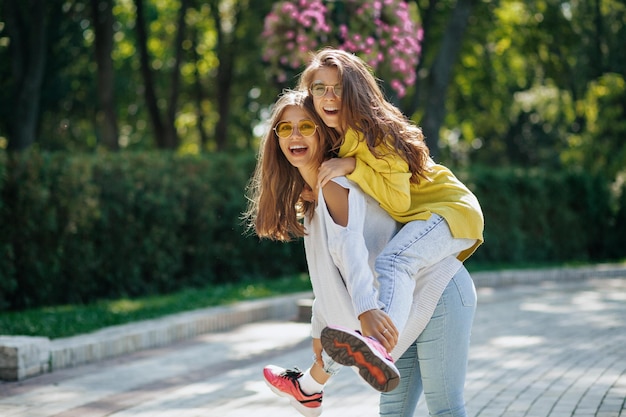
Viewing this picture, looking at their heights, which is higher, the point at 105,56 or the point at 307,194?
the point at 105,56

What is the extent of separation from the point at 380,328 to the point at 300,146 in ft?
2.83

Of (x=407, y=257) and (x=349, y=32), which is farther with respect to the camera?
(x=349, y=32)

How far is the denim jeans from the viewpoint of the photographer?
3500 mm

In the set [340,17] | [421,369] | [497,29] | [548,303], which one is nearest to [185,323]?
[340,17]

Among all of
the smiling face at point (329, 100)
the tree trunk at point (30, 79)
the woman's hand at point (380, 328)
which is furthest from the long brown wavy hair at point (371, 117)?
the tree trunk at point (30, 79)

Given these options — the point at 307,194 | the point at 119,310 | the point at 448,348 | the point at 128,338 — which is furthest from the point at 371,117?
the point at 119,310

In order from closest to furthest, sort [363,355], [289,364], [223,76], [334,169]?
[363,355]
[334,169]
[289,364]
[223,76]

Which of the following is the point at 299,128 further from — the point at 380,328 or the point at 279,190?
the point at 380,328

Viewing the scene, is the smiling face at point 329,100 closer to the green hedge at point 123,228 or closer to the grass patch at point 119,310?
the grass patch at point 119,310

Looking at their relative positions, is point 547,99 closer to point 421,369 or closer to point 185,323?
point 185,323

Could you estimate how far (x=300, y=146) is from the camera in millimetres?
3855

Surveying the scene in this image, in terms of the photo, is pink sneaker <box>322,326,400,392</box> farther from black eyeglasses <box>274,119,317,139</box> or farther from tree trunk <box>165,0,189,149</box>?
tree trunk <box>165,0,189,149</box>

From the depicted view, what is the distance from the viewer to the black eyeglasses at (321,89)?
372cm

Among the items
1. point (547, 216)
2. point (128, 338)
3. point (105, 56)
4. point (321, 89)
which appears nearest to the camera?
point (321, 89)
